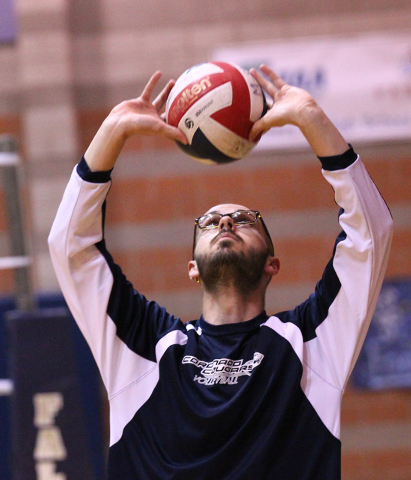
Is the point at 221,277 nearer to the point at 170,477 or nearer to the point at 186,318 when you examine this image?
the point at 170,477

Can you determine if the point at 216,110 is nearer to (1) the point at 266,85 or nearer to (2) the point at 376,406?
(1) the point at 266,85

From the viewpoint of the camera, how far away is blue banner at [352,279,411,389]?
4.07 meters

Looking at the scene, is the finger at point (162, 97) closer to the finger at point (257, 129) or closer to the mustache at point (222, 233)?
the finger at point (257, 129)

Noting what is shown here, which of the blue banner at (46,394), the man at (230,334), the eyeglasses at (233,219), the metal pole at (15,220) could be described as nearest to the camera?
the man at (230,334)

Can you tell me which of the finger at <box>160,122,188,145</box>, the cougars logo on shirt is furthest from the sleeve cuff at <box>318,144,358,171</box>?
the cougars logo on shirt

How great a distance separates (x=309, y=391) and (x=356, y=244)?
0.46 metres

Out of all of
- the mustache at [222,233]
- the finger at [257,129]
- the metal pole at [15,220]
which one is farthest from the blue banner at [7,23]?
the mustache at [222,233]

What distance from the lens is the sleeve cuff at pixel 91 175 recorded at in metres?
1.81

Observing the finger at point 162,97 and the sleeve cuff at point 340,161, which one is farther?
the finger at point 162,97

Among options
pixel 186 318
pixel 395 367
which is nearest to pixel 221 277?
pixel 186 318

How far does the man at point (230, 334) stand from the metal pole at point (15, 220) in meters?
1.24

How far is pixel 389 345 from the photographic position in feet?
13.5

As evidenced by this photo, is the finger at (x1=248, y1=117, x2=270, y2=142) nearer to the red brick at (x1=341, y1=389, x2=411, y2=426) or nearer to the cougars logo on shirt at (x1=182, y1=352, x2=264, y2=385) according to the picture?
the cougars logo on shirt at (x1=182, y1=352, x2=264, y2=385)

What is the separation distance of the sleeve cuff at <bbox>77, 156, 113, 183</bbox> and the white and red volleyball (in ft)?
0.95
